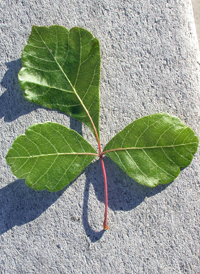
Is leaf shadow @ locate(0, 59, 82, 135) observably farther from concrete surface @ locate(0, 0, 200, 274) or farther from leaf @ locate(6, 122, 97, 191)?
leaf @ locate(6, 122, 97, 191)

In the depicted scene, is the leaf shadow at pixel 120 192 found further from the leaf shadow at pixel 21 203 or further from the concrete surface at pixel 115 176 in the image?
the leaf shadow at pixel 21 203

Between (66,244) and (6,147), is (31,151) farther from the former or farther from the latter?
(66,244)

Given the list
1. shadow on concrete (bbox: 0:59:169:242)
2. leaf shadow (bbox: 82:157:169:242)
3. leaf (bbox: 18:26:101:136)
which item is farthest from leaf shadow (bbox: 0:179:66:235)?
leaf (bbox: 18:26:101:136)

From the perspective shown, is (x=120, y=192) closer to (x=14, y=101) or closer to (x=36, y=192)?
(x=36, y=192)

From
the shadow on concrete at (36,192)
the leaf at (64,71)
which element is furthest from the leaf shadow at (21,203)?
the leaf at (64,71)

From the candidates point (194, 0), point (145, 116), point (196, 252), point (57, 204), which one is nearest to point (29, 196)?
point (57, 204)
